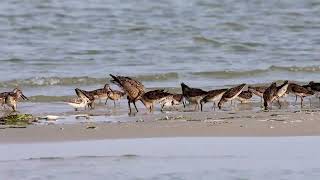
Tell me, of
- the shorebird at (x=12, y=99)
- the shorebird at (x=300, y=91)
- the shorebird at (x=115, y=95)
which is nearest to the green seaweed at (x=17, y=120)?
the shorebird at (x=12, y=99)

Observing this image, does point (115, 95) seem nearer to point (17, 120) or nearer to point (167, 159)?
point (17, 120)

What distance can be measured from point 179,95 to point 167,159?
397 centimetres

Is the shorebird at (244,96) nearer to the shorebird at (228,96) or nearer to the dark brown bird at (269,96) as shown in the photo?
the shorebird at (228,96)

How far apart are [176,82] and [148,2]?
14.1 metres

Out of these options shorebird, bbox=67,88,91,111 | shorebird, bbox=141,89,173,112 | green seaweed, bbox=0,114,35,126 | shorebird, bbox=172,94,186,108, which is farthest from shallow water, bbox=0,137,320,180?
shorebird, bbox=67,88,91,111

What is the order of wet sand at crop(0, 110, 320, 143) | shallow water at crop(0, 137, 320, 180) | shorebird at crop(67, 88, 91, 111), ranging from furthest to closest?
shorebird at crop(67, 88, 91, 111), wet sand at crop(0, 110, 320, 143), shallow water at crop(0, 137, 320, 180)

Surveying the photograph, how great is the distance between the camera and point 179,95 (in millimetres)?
12656

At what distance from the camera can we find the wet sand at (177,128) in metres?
10.1

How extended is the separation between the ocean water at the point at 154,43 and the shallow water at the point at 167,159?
4169 millimetres

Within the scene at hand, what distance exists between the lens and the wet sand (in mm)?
10055

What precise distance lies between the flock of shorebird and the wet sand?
3.03 feet

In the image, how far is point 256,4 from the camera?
29.7m

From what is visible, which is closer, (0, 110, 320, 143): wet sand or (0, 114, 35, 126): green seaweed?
(0, 110, 320, 143): wet sand

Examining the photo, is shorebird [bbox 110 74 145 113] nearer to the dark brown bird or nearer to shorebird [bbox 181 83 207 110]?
shorebird [bbox 181 83 207 110]
